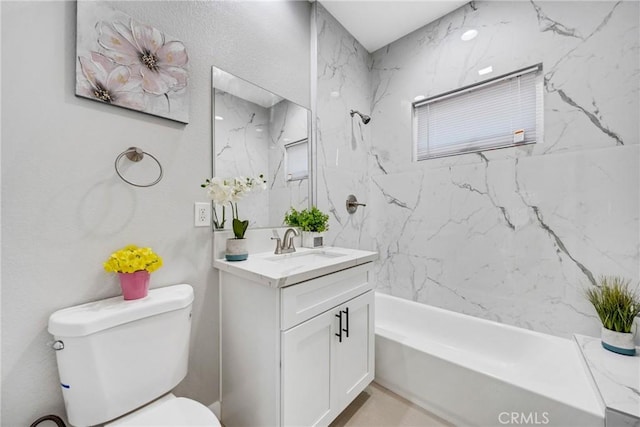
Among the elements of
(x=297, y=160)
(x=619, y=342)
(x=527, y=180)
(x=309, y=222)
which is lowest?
(x=619, y=342)

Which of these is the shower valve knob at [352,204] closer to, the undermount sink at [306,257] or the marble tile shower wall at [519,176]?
the marble tile shower wall at [519,176]

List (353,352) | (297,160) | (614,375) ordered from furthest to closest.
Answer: (297,160) < (353,352) < (614,375)

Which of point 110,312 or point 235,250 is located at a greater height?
point 235,250

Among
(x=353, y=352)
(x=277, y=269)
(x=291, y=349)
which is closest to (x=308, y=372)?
(x=291, y=349)

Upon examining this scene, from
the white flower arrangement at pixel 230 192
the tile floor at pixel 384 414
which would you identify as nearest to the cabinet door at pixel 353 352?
the tile floor at pixel 384 414

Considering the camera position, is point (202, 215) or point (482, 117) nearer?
point (202, 215)

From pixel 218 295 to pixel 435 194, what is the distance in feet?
5.93

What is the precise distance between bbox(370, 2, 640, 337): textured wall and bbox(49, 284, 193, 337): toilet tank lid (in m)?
1.89

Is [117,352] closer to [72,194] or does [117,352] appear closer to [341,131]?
[72,194]

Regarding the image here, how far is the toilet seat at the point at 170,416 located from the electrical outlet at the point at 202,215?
0.75m

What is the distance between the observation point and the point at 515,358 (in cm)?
170

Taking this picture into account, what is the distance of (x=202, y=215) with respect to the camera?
1.29m

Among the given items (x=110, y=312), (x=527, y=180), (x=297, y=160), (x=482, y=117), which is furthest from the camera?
(x=482, y=117)

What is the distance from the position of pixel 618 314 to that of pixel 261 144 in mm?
2194
